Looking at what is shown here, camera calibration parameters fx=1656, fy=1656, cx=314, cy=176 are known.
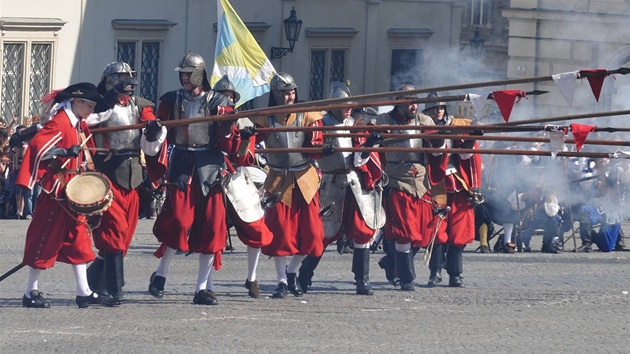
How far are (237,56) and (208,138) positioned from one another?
8.21 meters

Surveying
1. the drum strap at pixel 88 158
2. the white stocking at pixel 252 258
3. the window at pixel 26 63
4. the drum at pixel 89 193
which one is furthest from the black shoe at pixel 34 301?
the window at pixel 26 63

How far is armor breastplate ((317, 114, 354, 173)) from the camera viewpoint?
13633 millimetres

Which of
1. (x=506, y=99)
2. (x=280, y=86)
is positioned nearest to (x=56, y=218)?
(x=280, y=86)

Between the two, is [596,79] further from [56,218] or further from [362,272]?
[56,218]

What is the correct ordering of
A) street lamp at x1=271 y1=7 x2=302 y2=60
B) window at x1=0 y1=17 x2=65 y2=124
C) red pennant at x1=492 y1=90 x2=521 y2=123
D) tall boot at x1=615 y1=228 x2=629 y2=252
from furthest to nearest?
street lamp at x1=271 y1=7 x2=302 y2=60 → window at x1=0 y1=17 x2=65 y2=124 → tall boot at x1=615 y1=228 x2=629 y2=252 → red pennant at x1=492 y1=90 x2=521 y2=123

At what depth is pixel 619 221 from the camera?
64.3 ft

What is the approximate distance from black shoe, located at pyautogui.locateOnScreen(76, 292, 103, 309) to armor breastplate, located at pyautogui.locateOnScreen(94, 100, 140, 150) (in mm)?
1102

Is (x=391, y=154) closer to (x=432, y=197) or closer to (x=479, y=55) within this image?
(x=432, y=197)

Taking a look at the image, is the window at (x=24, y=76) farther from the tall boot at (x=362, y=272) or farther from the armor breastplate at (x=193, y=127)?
the armor breastplate at (x=193, y=127)

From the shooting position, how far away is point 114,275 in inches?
482

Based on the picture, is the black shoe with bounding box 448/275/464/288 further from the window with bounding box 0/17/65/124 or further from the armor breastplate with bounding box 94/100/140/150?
the window with bounding box 0/17/65/124

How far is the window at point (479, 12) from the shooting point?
42594 millimetres

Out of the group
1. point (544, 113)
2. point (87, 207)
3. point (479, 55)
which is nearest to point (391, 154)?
point (87, 207)

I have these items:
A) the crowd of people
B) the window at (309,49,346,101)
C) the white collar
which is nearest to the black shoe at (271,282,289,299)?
the crowd of people
